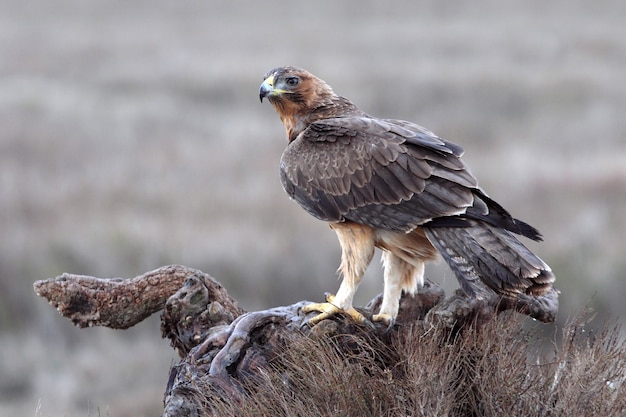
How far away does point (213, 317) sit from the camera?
5.29m

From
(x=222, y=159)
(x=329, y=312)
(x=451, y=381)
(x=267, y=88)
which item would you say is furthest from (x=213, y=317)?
(x=222, y=159)

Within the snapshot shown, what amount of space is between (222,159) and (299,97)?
10.4 metres

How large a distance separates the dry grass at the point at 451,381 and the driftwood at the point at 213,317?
18 cm

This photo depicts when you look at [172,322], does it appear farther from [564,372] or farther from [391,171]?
[564,372]

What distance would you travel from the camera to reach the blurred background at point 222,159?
1088 centimetres

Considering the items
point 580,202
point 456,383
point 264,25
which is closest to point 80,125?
point 580,202

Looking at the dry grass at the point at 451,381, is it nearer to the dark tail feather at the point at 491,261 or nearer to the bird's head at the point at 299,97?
the dark tail feather at the point at 491,261

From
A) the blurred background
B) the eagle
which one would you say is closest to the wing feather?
the eagle

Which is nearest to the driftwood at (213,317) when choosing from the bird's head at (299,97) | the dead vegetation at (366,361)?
the dead vegetation at (366,361)

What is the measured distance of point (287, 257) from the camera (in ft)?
38.4

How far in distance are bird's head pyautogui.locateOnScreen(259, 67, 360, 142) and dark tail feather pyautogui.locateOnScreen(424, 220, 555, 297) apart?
128cm

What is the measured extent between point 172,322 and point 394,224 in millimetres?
1378

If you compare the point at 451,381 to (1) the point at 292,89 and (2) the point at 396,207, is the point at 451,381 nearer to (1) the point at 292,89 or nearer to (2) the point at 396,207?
(2) the point at 396,207

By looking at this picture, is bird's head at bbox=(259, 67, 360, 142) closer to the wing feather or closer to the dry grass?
the wing feather
